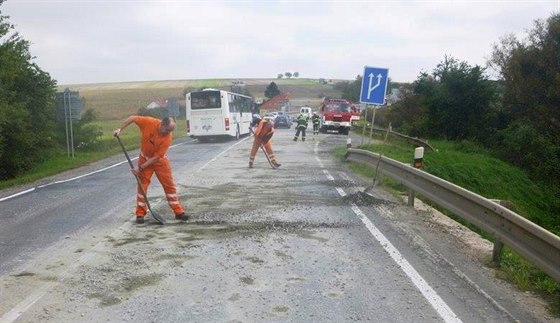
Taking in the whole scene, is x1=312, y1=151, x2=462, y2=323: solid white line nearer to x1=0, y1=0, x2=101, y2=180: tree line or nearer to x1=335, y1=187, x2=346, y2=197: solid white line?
x1=335, y1=187, x2=346, y2=197: solid white line

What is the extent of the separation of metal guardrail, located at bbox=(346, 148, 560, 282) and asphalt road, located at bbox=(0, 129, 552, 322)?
39 centimetres

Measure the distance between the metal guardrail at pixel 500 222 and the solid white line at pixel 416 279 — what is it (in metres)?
0.93

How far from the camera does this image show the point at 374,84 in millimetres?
12891

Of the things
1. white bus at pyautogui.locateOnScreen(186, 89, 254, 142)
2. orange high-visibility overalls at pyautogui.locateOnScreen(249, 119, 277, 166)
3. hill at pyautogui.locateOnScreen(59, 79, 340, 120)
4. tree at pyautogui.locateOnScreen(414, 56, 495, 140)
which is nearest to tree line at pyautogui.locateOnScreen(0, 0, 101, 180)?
white bus at pyautogui.locateOnScreen(186, 89, 254, 142)

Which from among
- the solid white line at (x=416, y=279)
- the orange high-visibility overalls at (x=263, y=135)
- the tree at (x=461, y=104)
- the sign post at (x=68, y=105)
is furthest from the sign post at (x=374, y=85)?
the tree at (x=461, y=104)

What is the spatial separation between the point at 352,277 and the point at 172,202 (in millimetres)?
3707

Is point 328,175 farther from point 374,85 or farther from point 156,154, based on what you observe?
point 156,154

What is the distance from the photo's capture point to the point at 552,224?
18.6 metres

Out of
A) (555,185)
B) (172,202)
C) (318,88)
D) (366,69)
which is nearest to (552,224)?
(555,185)

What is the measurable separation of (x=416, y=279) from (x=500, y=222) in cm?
117

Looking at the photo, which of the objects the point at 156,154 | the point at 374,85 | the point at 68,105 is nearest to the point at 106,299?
the point at 156,154

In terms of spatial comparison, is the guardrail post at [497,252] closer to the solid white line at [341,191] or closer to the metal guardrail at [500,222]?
the metal guardrail at [500,222]

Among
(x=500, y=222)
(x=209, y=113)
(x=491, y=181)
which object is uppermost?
(x=500, y=222)

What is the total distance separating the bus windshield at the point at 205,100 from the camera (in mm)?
29656
